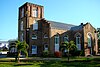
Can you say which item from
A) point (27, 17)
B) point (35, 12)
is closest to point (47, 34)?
point (27, 17)

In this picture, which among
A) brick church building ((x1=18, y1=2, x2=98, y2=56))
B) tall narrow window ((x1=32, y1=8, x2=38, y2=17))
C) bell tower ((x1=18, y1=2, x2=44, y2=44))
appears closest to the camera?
brick church building ((x1=18, y1=2, x2=98, y2=56))

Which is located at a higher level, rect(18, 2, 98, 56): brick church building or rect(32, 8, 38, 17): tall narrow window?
rect(32, 8, 38, 17): tall narrow window

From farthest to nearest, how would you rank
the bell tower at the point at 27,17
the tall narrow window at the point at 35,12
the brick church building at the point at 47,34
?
the tall narrow window at the point at 35,12 → the bell tower at the point at 27,17 → the brick church building at the point at 47,34

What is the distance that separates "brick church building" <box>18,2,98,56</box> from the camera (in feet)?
153

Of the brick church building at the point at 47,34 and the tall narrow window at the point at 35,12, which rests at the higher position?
the tall narrow window at the point at 35,12

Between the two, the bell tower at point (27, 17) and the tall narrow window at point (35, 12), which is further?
the tall narrow window at point (35, 12)

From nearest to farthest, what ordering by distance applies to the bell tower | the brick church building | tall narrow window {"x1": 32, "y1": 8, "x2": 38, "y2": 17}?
the brick church building → the bell tower → tall narrow window {"x1": 32, "y1": 8, "x2": 38, "y2": 17}

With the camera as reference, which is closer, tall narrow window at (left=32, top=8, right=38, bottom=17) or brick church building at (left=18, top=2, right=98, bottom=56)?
brick church building at (left=18, top=2, right=98, bottom=56)

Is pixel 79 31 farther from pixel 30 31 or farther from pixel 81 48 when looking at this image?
pixel 30 31

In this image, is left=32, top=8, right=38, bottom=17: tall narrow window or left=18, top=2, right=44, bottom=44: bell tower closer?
left=18, top=2, right=44, bottom=44: bell tower

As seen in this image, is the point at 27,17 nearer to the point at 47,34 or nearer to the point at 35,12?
the point at 35,12

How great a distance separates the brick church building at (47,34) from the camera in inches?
1831

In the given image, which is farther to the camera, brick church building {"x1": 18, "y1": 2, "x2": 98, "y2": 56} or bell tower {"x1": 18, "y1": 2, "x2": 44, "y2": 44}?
bell tower {"x1": 18, "y1": 2, "x2": 44, "y2": 44}

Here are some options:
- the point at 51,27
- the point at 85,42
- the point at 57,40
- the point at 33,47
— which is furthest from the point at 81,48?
the point at 33,47
